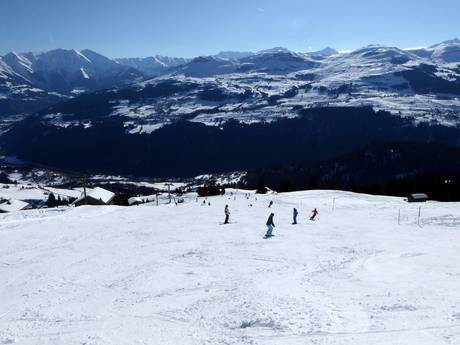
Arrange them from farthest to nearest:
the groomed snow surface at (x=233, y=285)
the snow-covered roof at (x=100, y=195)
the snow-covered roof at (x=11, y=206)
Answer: the snow-covered roof at (x=11, y=206) < the snow-covered roof at (x=100, y=195) < the groomed snow surface at (x=233, y=285)

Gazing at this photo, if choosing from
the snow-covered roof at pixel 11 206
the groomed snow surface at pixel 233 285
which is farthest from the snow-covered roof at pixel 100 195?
the groomed snow surface at pixel 233 285

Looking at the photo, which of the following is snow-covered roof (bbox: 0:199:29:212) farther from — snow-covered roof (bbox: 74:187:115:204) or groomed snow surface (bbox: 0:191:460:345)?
groomed snow surface (bbox: 0:191:460:345)

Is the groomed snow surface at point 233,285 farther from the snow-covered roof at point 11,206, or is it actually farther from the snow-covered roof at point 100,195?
the snow-covered roof at point 11,206

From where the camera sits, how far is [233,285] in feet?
65.9

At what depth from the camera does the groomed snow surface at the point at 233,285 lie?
14656 mm

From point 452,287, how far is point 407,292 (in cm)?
200

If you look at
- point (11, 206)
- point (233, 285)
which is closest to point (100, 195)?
point (11, 206)

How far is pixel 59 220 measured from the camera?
48.5 m

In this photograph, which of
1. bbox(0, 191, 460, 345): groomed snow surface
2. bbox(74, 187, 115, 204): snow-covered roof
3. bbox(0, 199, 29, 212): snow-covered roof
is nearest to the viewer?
bbox(0, 191, 460, 345): groomed snow surface

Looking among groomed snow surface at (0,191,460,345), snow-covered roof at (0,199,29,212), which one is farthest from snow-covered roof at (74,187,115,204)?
groomed snow surface at (0,191,460,345)

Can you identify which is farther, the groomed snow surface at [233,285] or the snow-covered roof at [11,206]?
the snow-covered roof at [11,206]

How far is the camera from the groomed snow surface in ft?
48.1

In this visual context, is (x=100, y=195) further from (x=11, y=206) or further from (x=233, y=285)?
(x=233, y=285)

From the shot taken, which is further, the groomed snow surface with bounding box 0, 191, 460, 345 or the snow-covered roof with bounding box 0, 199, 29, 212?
the snow-covered roof with bounding box 0, 199, 29, 212
